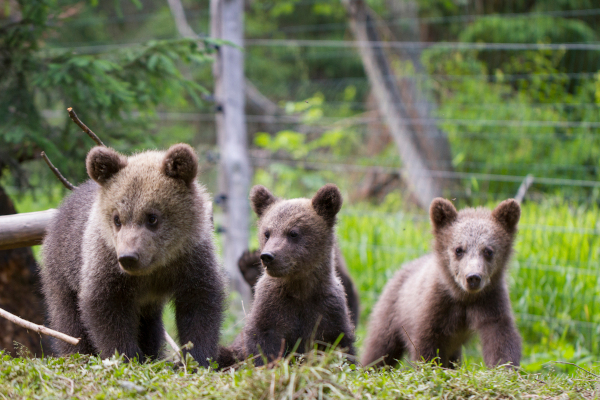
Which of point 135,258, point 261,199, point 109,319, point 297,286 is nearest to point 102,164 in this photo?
point 135,258

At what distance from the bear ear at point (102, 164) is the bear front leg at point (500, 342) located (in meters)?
3.12

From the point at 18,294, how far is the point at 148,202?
8.76 feet

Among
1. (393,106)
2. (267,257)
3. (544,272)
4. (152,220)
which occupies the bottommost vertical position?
(544,272)

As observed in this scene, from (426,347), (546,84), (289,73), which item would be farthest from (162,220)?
(289,73)

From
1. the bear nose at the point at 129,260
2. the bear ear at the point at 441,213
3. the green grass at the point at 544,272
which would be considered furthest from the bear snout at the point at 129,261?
the green grass at the point at 544,272

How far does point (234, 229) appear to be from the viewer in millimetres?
8078

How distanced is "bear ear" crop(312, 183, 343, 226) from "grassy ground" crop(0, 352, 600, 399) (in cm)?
136

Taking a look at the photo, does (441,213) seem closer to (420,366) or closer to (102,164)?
(420,366)

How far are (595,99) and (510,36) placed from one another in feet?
6.83

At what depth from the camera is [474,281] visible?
438cm

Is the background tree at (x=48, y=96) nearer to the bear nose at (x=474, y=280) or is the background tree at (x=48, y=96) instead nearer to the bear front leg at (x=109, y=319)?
the bear front leg at (x=109, y=319)

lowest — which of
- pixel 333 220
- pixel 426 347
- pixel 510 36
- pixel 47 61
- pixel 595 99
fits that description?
pixel 426 347

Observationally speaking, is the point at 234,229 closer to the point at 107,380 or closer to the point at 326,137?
the point at 326,137

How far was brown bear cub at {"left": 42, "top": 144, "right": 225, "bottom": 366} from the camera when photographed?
358cm
